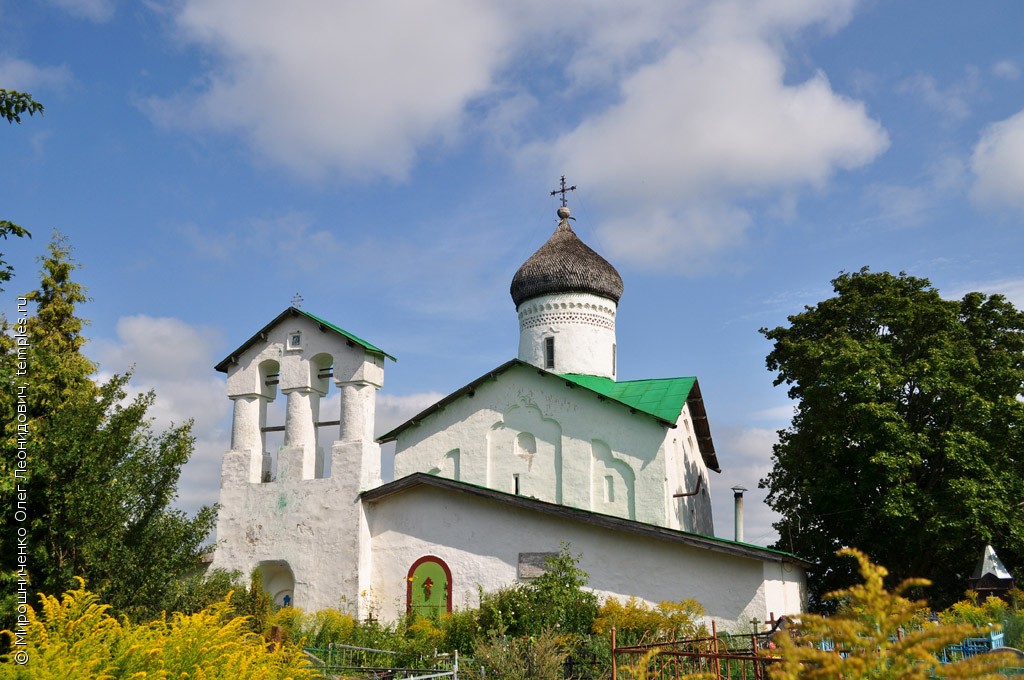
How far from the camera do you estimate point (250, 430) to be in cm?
1809

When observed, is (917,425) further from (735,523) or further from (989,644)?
(989,644)

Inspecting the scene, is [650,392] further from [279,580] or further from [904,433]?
[279,580]

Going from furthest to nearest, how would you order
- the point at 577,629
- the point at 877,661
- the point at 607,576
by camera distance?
the point at 607,576
the point at 577,629
the point at 877,661

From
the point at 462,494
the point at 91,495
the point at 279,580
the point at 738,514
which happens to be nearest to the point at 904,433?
the point at 738,514

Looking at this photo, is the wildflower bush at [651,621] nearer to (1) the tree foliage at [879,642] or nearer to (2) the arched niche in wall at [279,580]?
(2) the arched niche in wall at [279,580]

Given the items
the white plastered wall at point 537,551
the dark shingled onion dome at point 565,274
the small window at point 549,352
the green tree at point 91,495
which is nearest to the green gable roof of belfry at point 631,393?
the small window at point 549,352

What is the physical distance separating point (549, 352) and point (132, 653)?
64.2 feet

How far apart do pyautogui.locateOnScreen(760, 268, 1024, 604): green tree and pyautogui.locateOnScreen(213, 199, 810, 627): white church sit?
3.27 m

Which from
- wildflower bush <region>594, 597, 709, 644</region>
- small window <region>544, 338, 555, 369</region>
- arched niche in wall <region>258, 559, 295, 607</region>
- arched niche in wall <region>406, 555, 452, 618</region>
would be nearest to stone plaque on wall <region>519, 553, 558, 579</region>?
wildflower bush <region>594, 597, 709, 644</region>

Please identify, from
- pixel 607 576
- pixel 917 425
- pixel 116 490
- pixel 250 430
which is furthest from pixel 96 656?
pixel 917 425

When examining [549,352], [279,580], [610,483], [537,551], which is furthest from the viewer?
[549,352]

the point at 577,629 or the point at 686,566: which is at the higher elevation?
the point at 686,566

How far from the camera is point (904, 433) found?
19.2 meters

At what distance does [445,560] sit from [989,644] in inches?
382
